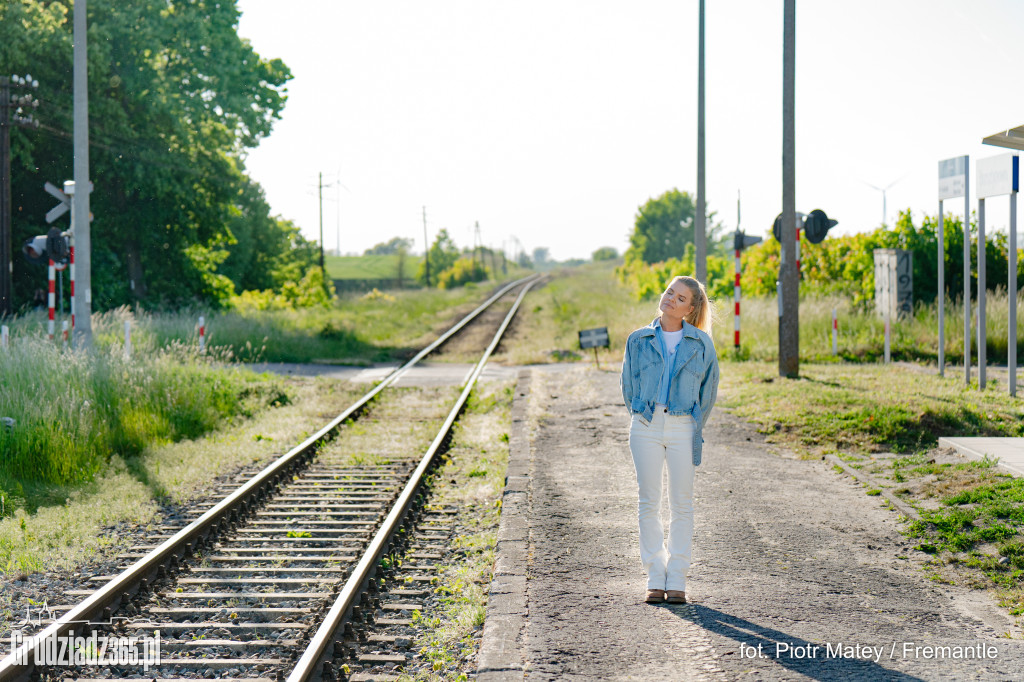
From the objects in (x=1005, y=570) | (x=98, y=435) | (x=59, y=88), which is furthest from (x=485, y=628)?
(x=59, y=88)

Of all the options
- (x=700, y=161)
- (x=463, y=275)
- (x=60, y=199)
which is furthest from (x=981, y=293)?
(x=463, y=275)

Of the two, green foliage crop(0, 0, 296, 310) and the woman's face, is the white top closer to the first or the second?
the woman's face

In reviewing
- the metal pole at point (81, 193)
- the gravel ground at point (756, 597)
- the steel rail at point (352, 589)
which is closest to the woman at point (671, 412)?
the gravel ground at point (756, 597)

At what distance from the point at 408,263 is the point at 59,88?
4468 inches

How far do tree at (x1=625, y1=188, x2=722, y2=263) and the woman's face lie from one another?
102 m

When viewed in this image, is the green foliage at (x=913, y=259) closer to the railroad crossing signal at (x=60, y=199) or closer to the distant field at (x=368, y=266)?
the railroad crossing signal at (x=60, y=199)

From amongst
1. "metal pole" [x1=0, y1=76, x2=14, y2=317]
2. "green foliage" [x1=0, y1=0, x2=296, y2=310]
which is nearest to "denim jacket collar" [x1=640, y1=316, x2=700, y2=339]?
"metal pole" [x1=0, y1=76, x2=14, y2=317]

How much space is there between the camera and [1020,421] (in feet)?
32.3

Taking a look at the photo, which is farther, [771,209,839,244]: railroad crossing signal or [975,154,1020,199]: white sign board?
[771,209,839,244]: railroad crossing signal

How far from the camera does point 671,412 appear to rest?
4.86m

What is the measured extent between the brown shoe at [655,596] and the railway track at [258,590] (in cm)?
140

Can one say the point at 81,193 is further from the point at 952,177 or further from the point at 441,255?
the point at 441,255

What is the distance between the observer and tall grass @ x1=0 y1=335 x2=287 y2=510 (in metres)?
8.59

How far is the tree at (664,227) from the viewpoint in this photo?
4198 inches
